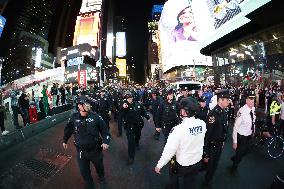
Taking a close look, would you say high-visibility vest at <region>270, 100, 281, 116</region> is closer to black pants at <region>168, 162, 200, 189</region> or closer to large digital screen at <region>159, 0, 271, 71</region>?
black pants at <region>168, 162, 200, 189</region>

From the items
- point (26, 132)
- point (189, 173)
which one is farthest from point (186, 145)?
point (26, 132)

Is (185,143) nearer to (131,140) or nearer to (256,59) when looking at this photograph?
(131,140)

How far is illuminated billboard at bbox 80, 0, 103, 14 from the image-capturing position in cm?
8016

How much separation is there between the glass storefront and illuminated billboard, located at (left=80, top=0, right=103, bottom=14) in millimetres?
56555

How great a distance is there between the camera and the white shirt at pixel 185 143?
13.5 feet

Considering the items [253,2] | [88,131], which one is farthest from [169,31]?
[88,131]

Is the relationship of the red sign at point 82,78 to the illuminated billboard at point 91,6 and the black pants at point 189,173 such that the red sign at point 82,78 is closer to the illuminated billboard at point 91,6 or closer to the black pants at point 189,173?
the black pants at point 189,173

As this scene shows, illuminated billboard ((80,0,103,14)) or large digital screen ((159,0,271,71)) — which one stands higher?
illuminated billboard ((80,0,103,14))

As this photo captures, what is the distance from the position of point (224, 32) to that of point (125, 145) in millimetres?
16190

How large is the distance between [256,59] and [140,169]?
17240 mm

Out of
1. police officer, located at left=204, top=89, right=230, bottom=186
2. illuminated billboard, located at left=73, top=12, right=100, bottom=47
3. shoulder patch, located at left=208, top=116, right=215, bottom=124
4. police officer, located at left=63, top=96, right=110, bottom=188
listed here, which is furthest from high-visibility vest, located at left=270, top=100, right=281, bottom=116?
illuminated billboard, located at left=73, top=12, right=100, bottom=47

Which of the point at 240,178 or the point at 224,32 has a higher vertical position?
the point at 224,32

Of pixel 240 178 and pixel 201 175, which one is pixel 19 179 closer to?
pixel 201 175

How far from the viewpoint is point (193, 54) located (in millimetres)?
70750
